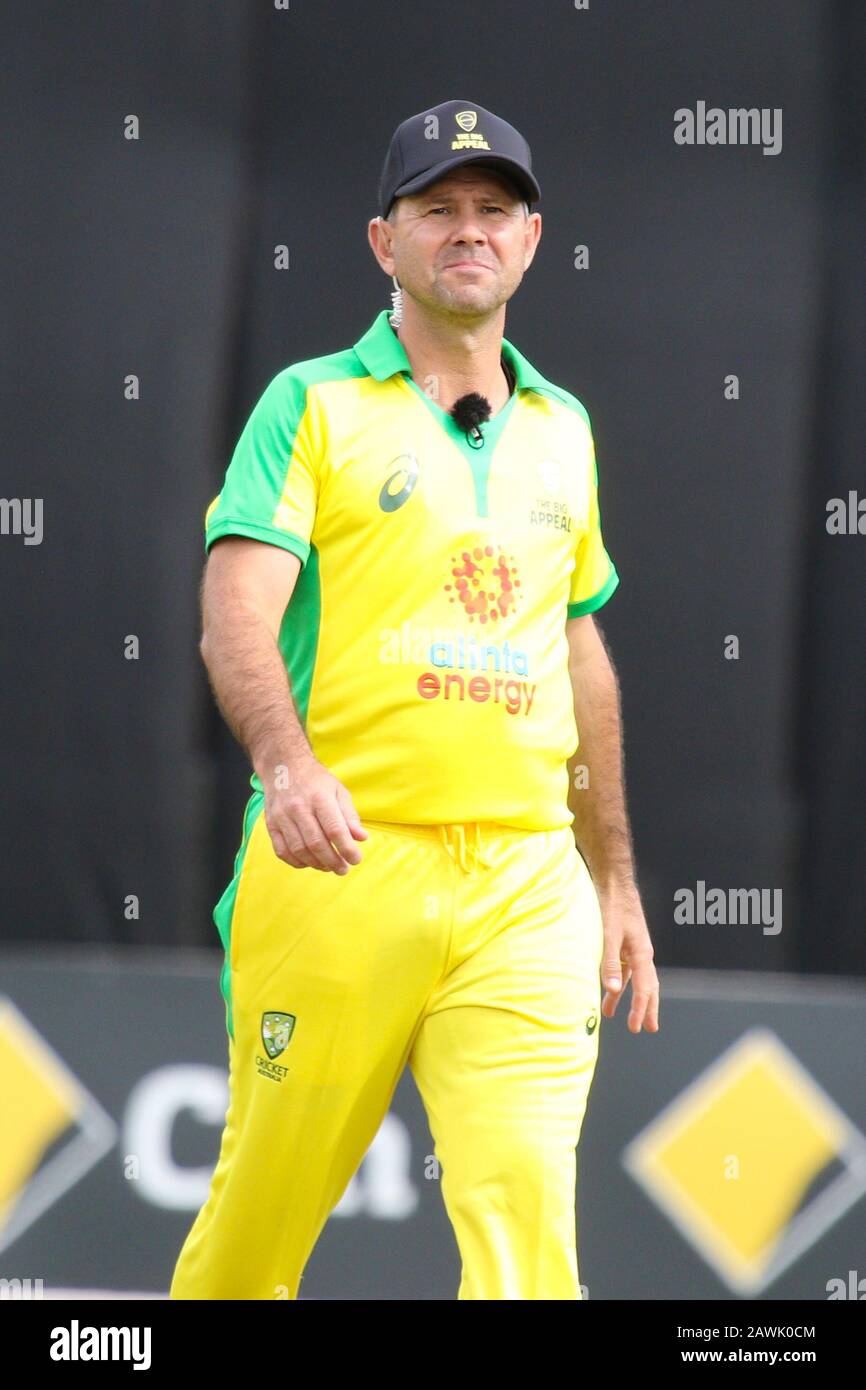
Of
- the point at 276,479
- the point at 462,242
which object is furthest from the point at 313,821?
the point at 462,242

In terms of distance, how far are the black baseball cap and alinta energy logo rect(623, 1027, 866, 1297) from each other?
2.03 meters

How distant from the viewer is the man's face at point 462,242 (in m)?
2.97

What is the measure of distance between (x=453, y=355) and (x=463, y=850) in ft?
2.49

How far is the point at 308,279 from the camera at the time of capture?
4.33 m

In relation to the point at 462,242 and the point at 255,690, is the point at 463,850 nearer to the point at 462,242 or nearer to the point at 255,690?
the point at 255,690

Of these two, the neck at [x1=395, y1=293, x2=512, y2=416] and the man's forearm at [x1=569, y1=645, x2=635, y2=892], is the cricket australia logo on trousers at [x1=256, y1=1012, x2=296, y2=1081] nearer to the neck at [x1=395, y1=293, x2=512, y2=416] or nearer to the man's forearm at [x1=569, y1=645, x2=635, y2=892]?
the man's forearm at [x1=569, y1=645, x2=635, y2=892]

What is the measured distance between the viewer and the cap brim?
2.96m

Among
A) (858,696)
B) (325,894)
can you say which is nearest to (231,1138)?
(325,894)

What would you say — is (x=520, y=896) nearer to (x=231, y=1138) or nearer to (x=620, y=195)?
(x=231, y=1138)

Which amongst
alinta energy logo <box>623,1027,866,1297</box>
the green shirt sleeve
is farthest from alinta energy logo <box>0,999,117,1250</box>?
the green shirt sleeve

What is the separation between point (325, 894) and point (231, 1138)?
40cm

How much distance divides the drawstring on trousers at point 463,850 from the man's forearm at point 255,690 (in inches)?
11.4
